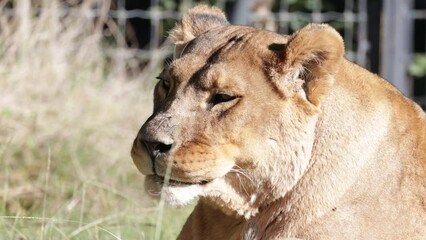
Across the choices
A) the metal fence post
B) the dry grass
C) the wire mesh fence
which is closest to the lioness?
the dry grass

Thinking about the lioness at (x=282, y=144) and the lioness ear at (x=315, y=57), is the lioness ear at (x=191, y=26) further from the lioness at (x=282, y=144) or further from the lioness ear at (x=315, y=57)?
the lioness ear at (x=315, y=57)

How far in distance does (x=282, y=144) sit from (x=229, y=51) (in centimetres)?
31

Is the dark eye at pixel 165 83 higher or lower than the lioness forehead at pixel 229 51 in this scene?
lower

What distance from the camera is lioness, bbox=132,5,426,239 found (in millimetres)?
3148

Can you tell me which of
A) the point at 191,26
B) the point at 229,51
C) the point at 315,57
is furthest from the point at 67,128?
the point at 315,57

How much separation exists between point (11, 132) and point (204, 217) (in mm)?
2313

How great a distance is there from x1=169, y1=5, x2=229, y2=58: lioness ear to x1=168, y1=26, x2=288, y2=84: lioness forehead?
21 cm

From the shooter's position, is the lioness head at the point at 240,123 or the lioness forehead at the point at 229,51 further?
the lioness forehead at the point at 229,51

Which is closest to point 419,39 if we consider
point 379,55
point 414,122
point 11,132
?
point 379,55

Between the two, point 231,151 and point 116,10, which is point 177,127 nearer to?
point 231,151

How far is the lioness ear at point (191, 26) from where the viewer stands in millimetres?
3617

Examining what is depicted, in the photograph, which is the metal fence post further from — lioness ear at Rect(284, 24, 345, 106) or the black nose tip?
the black nose tip

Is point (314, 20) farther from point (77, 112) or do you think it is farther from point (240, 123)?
point (240, 123)

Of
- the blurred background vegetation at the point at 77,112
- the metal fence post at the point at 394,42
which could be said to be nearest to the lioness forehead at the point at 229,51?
the blurred background vegetation at the point at 77,112
